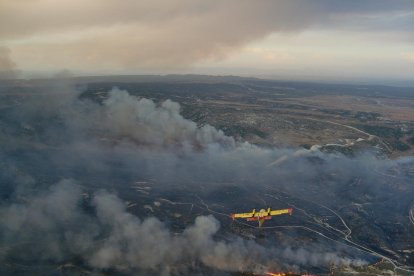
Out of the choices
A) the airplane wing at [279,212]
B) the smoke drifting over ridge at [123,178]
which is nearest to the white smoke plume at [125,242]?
the smoke drifting over ridge at [123,178]

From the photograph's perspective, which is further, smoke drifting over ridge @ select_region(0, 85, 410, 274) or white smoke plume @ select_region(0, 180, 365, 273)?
smoke drifting over ridge @ select_region(0, 85, 410, 274)

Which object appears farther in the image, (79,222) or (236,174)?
(236,174)

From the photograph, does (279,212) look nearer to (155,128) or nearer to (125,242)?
(125,242)

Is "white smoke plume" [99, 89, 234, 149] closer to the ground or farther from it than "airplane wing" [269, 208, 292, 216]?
farther from it

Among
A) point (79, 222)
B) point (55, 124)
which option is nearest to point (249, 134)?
point (55, 124)

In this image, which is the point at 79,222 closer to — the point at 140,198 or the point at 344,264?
the point at 140,198

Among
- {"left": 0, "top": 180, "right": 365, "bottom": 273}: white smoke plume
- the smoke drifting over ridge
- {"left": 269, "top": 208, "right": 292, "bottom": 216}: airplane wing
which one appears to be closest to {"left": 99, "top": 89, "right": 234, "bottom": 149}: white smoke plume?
the smoke drifting over ridge

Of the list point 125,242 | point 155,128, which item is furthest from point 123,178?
point 155,128

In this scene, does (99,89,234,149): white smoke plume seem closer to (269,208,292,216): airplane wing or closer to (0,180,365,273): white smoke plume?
(269,208,292,216): airplane wing
